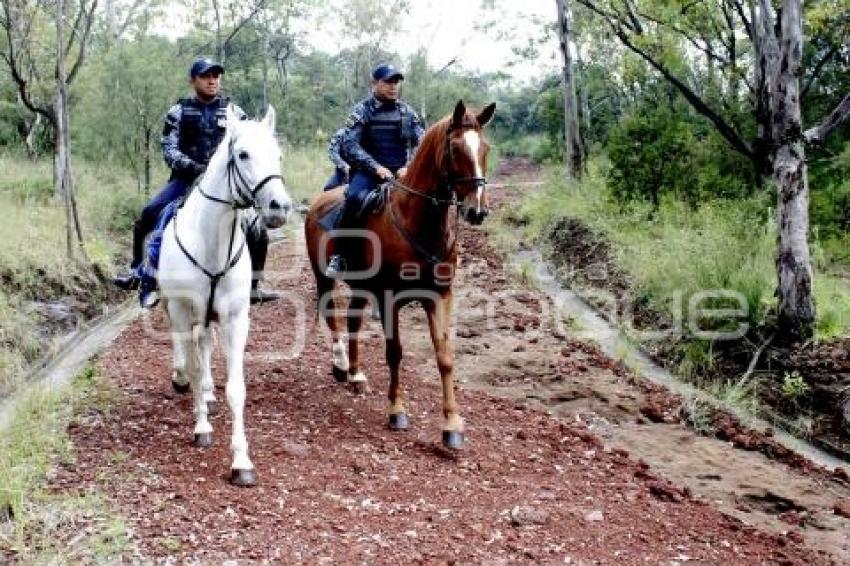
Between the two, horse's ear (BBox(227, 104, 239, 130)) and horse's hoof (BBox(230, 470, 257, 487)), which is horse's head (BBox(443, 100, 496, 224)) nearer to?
horse's ear (BBox(227, 104, 239, 130))

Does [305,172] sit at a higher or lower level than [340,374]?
higher

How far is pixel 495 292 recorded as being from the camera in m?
12.0

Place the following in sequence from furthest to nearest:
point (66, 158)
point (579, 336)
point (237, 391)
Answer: point (66, 158) → point (579, 336) → point (237, 391)

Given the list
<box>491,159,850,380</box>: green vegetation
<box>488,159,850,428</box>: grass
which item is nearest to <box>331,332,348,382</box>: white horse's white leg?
<box>488,159,850,428</box>: grass

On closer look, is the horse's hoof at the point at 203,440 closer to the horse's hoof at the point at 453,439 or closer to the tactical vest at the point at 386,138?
the horse's hoof at the point at 453,439

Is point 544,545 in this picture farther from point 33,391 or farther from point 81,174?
point 81,174

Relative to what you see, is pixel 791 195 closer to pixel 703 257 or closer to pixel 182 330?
pixel 703 257

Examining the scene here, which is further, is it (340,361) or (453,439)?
(340,361)

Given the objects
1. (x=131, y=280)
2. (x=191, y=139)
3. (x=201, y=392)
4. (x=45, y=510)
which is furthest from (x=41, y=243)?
(x=45, y=510)

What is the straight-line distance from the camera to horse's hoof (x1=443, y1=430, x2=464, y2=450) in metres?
6.26

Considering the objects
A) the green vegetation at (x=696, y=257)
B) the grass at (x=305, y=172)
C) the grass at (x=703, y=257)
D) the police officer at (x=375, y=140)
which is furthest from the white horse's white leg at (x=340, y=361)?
the grass at (x=305, y=172)

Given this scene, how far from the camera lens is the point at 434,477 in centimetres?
579

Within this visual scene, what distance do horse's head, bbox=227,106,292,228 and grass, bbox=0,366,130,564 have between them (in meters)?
1.94

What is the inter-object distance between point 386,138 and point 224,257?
2.18 metres
